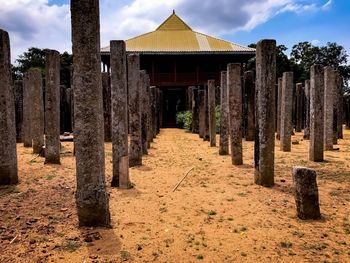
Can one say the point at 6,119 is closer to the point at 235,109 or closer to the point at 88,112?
the point at 88,112

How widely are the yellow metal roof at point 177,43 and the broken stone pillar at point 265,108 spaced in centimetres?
1977

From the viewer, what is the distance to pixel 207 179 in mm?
7684

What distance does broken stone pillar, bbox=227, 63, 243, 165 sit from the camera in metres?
8.87

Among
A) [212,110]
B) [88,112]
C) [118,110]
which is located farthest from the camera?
[212,110]

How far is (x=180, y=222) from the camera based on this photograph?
4984 millimetres

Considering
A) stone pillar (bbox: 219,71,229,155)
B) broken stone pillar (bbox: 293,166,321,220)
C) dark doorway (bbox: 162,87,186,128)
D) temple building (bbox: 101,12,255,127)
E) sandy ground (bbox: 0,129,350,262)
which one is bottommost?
sandy ground (bbox: 0,129,350,262)

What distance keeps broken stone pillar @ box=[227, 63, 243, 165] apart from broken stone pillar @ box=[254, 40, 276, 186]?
1809mm

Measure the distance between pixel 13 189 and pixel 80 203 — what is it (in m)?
2.55

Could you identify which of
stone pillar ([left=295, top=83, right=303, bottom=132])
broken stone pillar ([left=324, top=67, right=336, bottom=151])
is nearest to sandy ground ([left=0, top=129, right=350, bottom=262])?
broken stone pillar ([left=324, top=67, right=336, bottom=151])

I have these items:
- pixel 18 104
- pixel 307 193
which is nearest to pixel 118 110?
pixel 307 193

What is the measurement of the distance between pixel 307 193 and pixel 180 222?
1.65 metres

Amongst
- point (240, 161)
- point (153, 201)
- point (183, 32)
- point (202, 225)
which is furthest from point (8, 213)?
point (183, 32)

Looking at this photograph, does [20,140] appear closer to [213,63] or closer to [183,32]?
[213,63]

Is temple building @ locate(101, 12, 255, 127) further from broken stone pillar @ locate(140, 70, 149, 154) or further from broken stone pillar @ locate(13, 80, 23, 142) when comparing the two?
broken stone pillar @ locate(140, 70, 149, 154)
